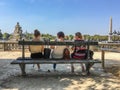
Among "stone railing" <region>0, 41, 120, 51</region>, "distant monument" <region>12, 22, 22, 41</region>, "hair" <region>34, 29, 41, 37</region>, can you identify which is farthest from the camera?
"distant monument" <region>12, 22, 22, 41</region>

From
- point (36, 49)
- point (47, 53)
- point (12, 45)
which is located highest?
point (36, 49)

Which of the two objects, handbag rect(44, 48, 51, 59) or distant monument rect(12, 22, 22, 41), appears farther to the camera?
distant monument rect(12, 22, 22, 41)

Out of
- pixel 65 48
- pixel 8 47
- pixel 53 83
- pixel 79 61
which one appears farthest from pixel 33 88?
pixel 8 47

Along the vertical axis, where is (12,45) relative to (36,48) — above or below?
below

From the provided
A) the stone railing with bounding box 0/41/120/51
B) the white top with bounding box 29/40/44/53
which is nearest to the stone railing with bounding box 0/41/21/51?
the stone railing with bounding box 0/41/120/51

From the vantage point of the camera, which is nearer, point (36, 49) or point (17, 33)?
point (36, 49)

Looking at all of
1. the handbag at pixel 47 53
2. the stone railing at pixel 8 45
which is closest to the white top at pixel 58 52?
the handbag at pixel 47 53

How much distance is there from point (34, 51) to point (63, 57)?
0.97 m

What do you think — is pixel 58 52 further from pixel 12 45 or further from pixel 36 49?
pixel 12 45

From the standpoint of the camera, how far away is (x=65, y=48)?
9.53 meters

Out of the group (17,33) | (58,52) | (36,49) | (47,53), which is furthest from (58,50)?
(17,33)

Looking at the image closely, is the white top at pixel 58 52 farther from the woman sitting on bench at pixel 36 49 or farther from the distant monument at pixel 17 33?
the distant monument at pixel 17 33

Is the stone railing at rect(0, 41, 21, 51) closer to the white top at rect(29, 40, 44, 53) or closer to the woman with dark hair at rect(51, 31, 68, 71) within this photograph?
the white top at rect(29, 40, 44, 53)

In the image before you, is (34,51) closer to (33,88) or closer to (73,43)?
(73,43)
